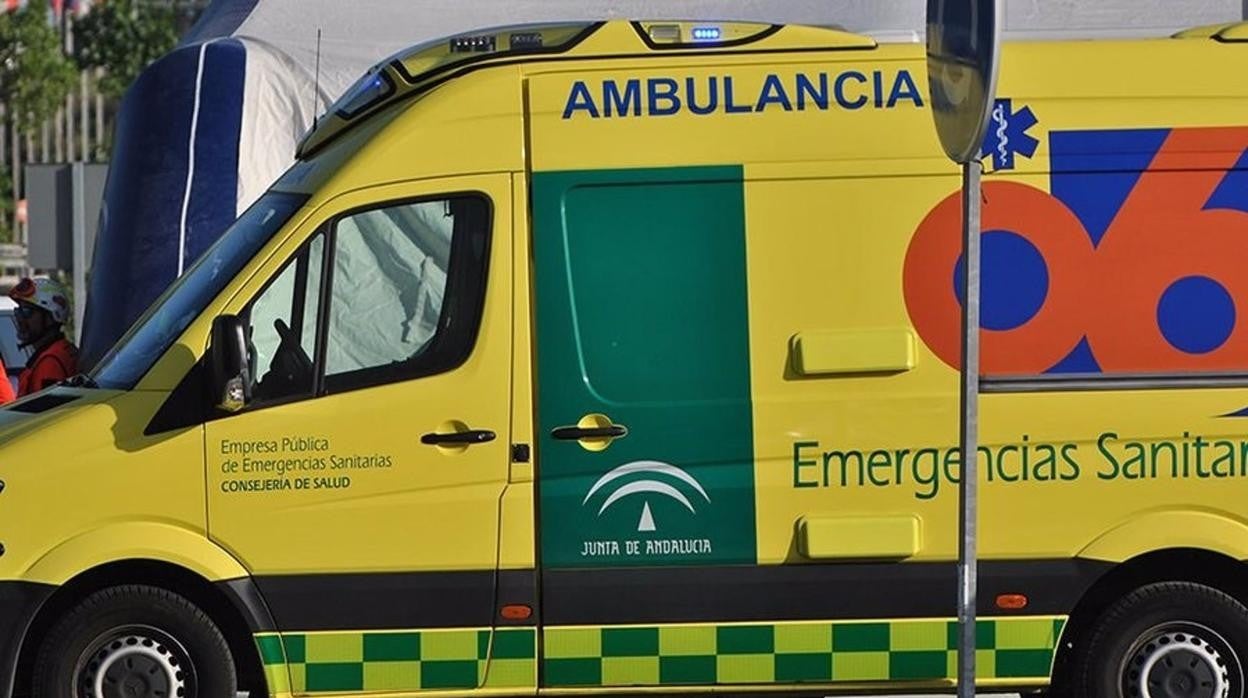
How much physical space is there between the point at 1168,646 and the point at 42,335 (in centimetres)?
490

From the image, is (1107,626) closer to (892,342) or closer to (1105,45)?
(892,342)

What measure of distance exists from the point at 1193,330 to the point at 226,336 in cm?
299

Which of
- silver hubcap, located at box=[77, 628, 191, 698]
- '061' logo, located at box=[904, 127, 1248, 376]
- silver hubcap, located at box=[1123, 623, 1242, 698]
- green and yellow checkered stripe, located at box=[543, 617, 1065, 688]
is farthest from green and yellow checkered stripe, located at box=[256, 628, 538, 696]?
silver hubcap, located at box=[1123, 623, 1242, 698]

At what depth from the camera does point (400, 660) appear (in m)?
6.80

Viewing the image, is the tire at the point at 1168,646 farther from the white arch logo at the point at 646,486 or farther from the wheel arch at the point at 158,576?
the wheel arch at the point at 158,576

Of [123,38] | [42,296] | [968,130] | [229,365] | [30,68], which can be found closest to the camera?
[968,130]

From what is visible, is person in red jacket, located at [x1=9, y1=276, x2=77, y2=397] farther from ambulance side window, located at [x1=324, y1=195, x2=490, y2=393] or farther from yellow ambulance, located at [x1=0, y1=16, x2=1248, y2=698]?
ambulance side window, located at [x1=324, y1=195, x2=490, y2=393]

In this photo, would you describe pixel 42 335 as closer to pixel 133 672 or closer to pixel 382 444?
pixel 133 672

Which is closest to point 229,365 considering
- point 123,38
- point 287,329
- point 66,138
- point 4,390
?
point 287,329

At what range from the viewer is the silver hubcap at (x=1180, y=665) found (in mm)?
6828

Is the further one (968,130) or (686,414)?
(686,414)

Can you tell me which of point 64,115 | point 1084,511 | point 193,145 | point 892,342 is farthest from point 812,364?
point 64,115

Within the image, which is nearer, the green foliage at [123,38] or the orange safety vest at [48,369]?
the orange safety vest at [48,369]

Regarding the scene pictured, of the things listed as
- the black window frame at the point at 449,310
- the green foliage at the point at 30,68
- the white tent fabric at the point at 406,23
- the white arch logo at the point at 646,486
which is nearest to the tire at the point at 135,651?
the black window frame at the point at 449,310
